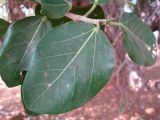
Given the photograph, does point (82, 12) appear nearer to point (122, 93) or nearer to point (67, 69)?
point (67, 69)

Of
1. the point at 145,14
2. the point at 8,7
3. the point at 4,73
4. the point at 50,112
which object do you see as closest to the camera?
the point at 50,112

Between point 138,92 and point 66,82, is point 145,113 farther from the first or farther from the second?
point 66,82

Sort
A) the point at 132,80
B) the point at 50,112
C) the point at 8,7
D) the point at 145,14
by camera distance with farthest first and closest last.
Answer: the point at 132,80 → the point at 145,14 → the point at 8,7 → the point at 50,112

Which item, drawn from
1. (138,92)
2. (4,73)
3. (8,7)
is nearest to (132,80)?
(138,92)

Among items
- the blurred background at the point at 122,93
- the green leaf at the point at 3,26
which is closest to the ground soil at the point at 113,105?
the blurred background at the point at 122,93

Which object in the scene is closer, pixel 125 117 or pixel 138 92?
pixel 125 117

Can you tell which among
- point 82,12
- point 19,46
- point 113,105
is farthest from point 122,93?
point 19,46
